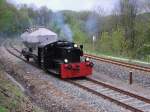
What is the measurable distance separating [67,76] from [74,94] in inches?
155

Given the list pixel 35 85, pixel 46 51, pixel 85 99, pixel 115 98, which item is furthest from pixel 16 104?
pixel 46 51

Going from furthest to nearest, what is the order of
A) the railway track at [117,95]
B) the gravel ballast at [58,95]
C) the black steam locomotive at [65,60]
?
the black steam locomotive at [65,60]
the gravel ballast at [58,95]
the railway track at [117,95]

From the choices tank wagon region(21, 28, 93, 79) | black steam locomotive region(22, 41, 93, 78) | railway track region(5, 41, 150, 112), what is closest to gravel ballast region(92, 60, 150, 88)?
tank wagon region(21, 28, 93, 79)

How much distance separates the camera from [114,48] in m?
49.6

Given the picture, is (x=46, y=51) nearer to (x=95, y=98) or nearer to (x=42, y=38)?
(x=42, y=38)

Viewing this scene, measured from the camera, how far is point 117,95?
46.0 feet

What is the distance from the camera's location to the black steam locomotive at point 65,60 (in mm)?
18641

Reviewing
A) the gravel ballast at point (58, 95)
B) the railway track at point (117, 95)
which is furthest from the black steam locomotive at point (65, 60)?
the railway track at point (117, 95)

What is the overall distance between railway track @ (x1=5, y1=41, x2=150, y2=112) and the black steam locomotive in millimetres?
1057

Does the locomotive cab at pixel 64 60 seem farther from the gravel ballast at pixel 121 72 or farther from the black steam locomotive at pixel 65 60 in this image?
the gravel ballast at pixel 121 72

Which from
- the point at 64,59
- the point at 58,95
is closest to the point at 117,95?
the point at 58,95

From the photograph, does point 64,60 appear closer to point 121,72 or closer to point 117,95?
point 121,72

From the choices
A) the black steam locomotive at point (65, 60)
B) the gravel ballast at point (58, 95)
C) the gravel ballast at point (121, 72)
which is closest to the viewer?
the gravel ballast at point (58, 95)

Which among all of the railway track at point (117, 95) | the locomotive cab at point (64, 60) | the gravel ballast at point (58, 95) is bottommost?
the gravel ballast at point (58, 95)
